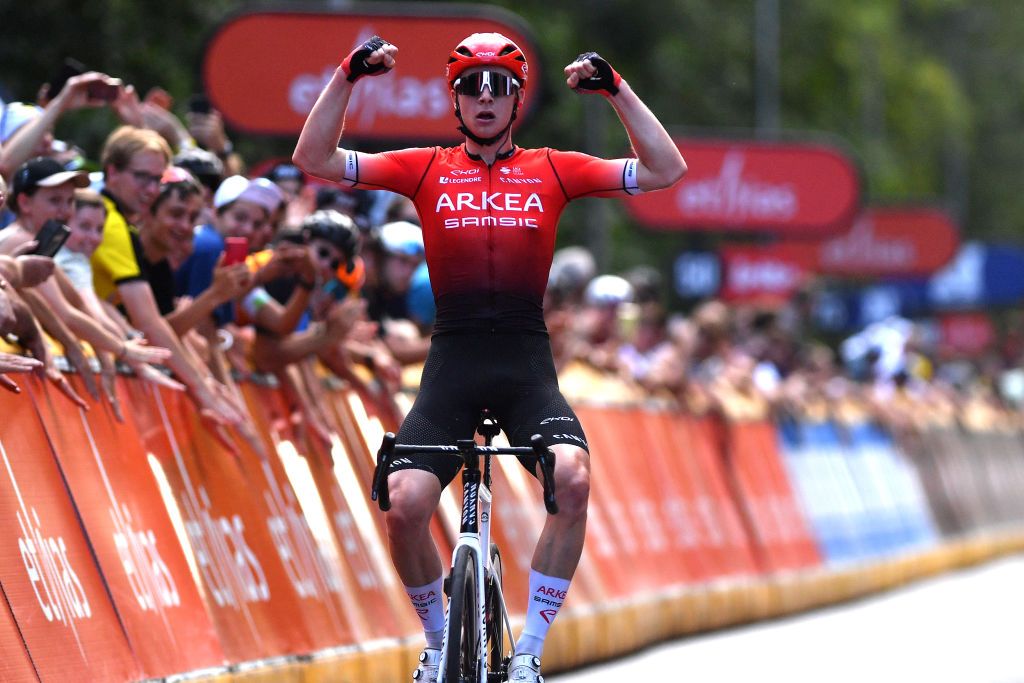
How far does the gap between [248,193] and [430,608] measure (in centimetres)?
354

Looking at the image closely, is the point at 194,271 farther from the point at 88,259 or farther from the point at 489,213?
the point at 489,213

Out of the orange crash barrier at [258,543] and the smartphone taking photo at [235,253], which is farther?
the smartphone taking photo at [235,253]

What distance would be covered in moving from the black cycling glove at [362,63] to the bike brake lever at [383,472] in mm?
1316

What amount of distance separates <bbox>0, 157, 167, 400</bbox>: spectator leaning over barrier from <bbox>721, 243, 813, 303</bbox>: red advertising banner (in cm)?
1819

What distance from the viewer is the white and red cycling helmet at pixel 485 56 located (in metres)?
8.34

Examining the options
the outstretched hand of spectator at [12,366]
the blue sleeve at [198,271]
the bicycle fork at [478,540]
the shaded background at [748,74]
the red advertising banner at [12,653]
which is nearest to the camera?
the red advertising banner at [12,653]

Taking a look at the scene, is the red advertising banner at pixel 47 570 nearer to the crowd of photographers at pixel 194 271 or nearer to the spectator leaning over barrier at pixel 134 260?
the crowd of photographers at pixel 194 271

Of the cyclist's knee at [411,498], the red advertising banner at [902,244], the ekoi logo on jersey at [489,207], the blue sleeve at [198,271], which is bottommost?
the red advertising banner at [902,244]

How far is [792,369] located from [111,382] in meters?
14.7

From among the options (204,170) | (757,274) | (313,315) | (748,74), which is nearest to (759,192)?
(757,274)

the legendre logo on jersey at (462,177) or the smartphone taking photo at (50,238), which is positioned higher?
the legendre logo on jersey at (462,177)

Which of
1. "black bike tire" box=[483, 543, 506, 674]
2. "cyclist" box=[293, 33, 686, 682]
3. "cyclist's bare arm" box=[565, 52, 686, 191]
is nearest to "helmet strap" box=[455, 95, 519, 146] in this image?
"cyclist" box=[293, 33, 686, 682]

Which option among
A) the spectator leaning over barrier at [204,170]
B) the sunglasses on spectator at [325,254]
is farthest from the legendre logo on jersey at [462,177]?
the spectator leaning over barrier at [204,170]

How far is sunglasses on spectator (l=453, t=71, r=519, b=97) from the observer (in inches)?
328
